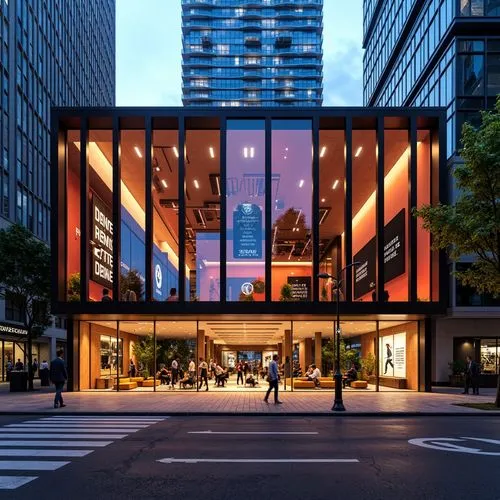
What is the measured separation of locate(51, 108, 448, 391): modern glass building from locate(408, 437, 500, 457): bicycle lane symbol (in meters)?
13.7

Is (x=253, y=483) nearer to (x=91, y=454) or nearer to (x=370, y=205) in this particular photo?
(x=91, y=454)

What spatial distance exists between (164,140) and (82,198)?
478cm

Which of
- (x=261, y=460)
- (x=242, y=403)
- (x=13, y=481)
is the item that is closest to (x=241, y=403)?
(x=242, y=403)

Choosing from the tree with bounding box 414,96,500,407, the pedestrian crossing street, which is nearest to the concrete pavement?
the pedestrian crossing street

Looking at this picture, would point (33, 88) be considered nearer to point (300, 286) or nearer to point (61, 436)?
point (300, 286)

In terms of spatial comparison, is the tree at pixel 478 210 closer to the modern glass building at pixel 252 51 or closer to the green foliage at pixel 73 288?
the green foliage at pixel 73 288

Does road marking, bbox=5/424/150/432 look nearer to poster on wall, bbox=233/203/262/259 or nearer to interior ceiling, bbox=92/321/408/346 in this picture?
poster on wall, bbox=233/203/262/259

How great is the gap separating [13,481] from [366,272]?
A: 21371 millimetres

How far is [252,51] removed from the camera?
487 feet

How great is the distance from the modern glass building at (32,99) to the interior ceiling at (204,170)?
49.0 ft

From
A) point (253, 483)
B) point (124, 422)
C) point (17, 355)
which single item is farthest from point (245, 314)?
point (17, 355)

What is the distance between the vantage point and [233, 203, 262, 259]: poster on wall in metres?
26.8

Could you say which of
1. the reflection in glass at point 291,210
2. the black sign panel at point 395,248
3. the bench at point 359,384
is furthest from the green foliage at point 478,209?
the bench at point 359,384

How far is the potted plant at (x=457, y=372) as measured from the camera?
3091 centimetres
